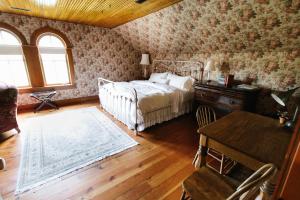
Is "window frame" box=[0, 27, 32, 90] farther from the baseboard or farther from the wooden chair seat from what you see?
the wooden chair seat

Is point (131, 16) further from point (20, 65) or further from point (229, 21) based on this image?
point (20, 65)

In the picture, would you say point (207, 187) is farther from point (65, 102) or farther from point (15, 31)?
point (15, 31)

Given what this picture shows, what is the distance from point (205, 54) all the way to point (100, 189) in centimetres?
360

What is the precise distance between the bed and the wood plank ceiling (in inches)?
63.5

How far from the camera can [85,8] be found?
10.5 feet

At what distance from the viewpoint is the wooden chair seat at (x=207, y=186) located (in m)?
1.17

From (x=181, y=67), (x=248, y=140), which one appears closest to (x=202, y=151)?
(x=248, y=140)

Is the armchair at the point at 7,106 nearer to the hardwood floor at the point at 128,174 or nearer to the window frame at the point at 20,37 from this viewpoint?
the hardwood floor at the point at 128,174

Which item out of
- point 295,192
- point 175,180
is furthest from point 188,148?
point 295,192

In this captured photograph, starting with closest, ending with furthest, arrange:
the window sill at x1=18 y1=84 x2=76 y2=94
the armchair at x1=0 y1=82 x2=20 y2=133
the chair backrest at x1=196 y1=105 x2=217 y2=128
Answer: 1. the chair backrest at x1=196 y1=105 x2=217 y2=128
2. the armchair at x1=0 y1=82 x2=20 y2=133
3. the window sill at x1=18 y1=84 x2=76 y2=94

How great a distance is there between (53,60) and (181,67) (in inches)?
150

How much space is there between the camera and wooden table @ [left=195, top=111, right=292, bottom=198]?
1.10 m

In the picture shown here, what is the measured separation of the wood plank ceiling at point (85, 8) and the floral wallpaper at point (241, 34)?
326 mm

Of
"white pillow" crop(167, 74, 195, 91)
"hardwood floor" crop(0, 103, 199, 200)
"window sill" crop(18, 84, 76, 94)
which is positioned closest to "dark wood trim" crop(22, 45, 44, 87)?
"window sill" crop(18, 84, 76, 94)
